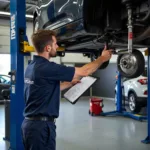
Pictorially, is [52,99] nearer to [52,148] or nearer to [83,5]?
[52,148]

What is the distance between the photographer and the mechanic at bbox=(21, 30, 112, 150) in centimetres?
225

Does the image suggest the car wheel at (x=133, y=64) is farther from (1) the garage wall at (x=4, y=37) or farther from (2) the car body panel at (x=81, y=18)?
(1) the garage wall at (x=4, y=37)

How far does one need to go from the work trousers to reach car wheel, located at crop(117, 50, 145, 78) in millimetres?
1143

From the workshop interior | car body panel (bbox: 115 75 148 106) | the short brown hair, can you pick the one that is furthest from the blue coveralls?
car body panel (bbox: 115 75 148 106)

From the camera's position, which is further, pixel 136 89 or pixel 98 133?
pixel 136 89

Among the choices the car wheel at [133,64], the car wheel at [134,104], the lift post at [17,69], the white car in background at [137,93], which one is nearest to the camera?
the car wheel at [133,64]

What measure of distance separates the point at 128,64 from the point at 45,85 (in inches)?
42.9

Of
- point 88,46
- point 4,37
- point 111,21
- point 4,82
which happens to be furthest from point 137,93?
point 4,37

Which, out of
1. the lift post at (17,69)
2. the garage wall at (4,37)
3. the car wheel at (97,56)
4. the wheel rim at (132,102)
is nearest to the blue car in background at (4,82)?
the garage wall at (4,37)

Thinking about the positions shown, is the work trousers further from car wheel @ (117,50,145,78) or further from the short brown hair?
car wheel @ (117,50,145,78)

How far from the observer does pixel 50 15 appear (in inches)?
139

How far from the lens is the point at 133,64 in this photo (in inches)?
112

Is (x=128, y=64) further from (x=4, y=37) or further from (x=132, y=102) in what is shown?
(x=4, y=37)

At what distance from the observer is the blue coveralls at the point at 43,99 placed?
2.25 meters
